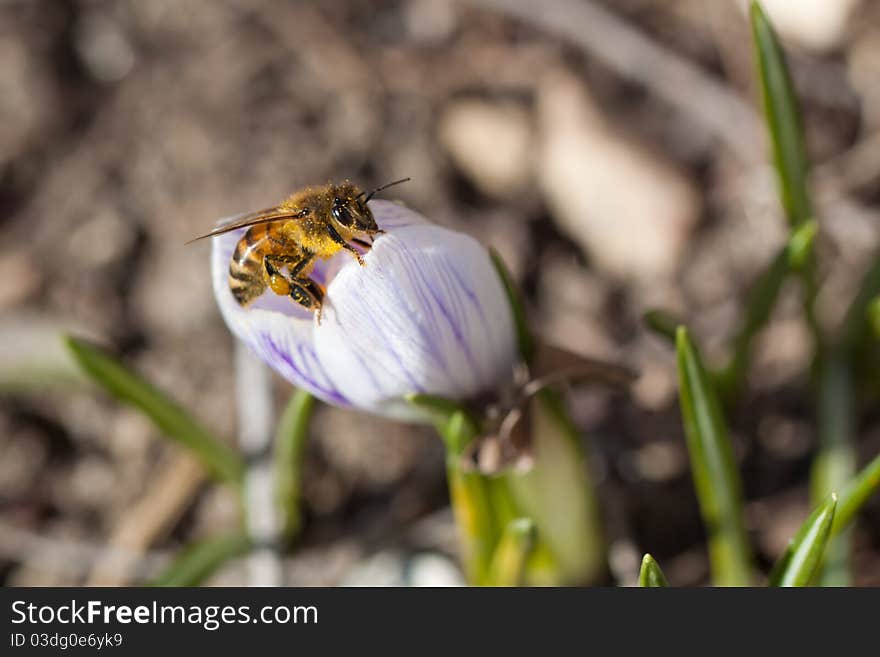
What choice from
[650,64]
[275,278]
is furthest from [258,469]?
[650,64]

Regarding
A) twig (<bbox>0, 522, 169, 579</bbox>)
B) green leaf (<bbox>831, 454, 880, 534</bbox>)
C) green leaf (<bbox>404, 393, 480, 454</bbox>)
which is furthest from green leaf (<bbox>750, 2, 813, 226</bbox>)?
twig (<bbox>0, 522, 169, 579</bbox>)

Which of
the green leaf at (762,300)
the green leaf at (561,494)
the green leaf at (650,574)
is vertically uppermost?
the green leaf at (762,300)

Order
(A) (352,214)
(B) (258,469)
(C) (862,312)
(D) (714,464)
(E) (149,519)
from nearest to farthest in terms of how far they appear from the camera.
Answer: (A) (352,214) → (D) (714,464) → (C) (862,312) → (B) (258,469) → (E) (149,519)

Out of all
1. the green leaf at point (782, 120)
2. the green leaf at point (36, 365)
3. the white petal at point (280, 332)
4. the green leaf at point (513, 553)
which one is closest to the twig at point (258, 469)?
the green leaf at point (36, 365)

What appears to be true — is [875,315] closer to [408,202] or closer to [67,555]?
[408,202]

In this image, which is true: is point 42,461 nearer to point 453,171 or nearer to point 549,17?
point 453,171

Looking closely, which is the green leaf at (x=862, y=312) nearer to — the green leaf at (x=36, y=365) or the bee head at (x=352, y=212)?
the bee head at (x=352, y=212)
